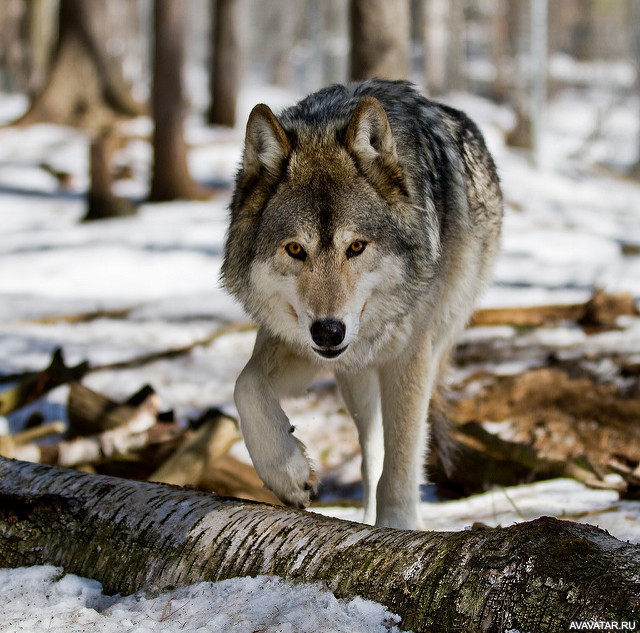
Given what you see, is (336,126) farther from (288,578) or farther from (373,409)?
(288,578)

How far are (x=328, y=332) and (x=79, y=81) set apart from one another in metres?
16.2

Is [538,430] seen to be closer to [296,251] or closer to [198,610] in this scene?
[296,251]

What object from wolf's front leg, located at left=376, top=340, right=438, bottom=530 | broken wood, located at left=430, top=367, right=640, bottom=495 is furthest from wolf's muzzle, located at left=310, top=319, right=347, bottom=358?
broken wood, located at left=430, top=367, right=640, bottom=495

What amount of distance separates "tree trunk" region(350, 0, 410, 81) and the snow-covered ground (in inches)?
105

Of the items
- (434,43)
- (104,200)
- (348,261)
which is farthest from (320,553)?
(434,43)

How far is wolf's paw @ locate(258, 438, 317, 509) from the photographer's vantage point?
9.60 feet

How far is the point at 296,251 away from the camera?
9.86 feet

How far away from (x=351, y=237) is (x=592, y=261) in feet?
23.2

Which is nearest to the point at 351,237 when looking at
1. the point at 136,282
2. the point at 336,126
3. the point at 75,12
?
the point at 336,126

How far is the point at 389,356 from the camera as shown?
3.37m

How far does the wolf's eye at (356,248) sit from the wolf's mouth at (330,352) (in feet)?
1.22

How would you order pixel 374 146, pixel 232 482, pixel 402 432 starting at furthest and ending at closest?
1. pixel 232 482
2. pixel 402 432
3. pixel 374 146

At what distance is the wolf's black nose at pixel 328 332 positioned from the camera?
9.30 ft

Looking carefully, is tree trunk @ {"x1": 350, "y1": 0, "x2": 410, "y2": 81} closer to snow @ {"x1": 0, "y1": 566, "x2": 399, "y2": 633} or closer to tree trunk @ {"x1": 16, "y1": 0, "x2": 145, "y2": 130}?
snow @ {"x1": 0, "y1": 566, "x2": 399, "y2": 633}
